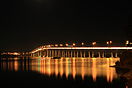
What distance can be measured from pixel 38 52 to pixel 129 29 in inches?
3533

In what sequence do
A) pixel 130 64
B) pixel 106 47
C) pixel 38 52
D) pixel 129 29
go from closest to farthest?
→ pixel 130 64 < pixel 129 29 < pixel 106 47 < pixel 38 52

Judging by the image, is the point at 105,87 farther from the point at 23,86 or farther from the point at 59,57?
the point at 59,57

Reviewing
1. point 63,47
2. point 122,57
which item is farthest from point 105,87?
point 63,47

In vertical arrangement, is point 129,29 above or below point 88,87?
above

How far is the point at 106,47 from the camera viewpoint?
89.7 metres

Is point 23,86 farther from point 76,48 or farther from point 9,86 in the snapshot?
→ point 76,48

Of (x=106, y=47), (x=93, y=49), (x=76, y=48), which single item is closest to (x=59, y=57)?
(x=76, y=48)

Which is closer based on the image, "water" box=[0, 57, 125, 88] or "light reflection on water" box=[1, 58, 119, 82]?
"water" box=[0, 57, 125, 88]

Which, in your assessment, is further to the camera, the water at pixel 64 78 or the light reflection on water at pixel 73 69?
the light reflection on water at pixel 73 69

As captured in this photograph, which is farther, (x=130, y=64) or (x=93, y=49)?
(x=93, y=49)

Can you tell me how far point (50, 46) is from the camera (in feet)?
398

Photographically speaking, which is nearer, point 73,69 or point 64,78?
point 64,78

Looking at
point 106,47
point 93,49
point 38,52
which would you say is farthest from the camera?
point 38,52

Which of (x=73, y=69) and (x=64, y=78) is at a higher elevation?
(x=73, y=69)
